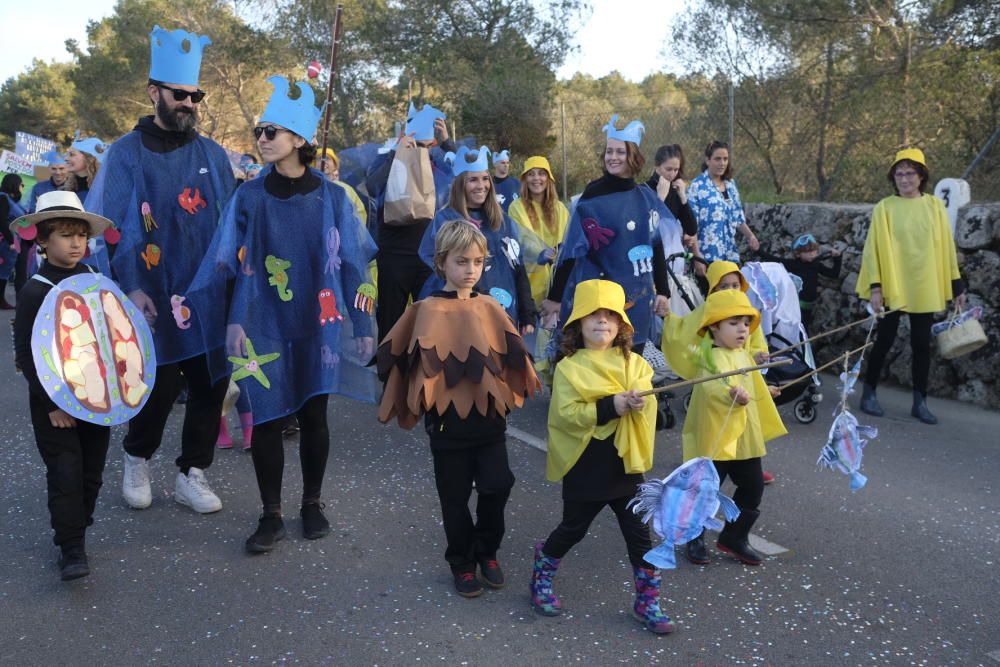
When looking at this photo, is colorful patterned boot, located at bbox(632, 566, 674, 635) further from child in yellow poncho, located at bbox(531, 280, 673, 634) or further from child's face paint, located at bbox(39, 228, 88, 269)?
child's face paint, located at bbox(39, 228, 88, 269)

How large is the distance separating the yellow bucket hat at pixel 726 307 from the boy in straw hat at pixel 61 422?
2658 mm

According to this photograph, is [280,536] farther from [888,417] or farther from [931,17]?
Result: [931,17]

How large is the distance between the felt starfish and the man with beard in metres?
0.37

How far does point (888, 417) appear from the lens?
6.64m

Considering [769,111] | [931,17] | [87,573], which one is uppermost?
[931,17]

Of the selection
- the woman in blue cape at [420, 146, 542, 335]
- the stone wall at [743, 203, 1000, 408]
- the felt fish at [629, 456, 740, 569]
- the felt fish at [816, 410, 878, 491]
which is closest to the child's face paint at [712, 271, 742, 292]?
the woman in blue cape at [420, 146, 542, 335]

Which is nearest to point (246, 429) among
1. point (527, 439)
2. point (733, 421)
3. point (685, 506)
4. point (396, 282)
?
point (396, 282)

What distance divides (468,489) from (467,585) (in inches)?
15.1

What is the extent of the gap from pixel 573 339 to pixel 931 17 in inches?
360

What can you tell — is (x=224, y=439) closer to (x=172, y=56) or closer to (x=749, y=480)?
(x=172, y=56)

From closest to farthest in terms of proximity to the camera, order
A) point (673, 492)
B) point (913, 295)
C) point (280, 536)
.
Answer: point (673, 492) < point (280, 536) < point (913, 295)

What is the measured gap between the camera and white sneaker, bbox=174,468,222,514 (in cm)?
465

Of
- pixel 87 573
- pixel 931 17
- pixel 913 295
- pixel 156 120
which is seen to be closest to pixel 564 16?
pixel 931 17

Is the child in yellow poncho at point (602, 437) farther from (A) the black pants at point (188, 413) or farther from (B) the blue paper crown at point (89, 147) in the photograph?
(B) the blue paper crown at point (89, 147)
